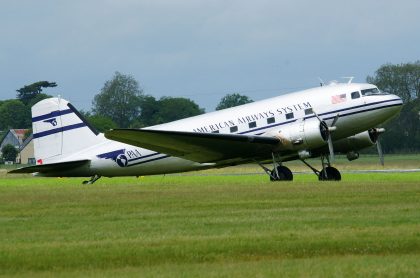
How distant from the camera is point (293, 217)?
803 inches

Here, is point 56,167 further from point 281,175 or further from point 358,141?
point 358,141

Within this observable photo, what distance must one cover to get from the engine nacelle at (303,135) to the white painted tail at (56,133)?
902 centimetres

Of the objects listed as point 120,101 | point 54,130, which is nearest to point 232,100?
point 120,101

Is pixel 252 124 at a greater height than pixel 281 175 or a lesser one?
greater

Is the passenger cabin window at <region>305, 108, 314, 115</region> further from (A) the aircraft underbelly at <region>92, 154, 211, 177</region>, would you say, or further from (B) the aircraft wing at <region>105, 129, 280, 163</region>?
(A) the aircraft underbelly at <region>92, 154, 211, 177</region>

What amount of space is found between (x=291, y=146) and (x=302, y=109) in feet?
4.80

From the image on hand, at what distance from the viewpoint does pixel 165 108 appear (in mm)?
121375

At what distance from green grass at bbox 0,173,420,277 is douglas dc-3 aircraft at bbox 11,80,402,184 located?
942 cm

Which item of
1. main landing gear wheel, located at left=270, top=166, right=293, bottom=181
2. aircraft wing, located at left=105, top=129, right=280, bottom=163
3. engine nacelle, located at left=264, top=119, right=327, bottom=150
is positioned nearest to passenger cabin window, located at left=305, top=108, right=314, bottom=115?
engine nacelle, located at left=264, top=119, right=327, bottom=150

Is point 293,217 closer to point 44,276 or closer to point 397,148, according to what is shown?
point 44,276

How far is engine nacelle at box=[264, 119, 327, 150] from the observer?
3575cm

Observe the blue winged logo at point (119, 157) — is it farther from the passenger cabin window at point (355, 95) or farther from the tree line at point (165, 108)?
the tree line at point (165, 108)

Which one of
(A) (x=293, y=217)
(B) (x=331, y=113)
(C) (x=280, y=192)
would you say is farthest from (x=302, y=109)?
(A) (x=293, y=217)

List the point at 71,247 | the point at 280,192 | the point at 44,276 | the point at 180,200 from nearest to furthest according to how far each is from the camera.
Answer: the point at 44,276
the point at 71,247
the point at 180,200
the point at 280,192
